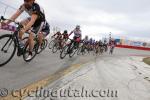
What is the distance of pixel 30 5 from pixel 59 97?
11.6 feet

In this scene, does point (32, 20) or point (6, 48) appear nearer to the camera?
point (6, 48)

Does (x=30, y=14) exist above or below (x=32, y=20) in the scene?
above

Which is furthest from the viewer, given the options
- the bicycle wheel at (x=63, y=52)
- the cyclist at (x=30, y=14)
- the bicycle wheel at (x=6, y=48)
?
the bicycle wheel at (x=63, y=52)

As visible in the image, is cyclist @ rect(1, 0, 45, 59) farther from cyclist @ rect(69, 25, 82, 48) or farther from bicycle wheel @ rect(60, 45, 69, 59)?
cyclist @ rect(69, 25, 82, 48)

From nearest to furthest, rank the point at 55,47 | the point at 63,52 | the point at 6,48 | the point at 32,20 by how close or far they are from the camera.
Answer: the point at 6,48, the point at 32,20, the point at 63,52, the point at 55,47

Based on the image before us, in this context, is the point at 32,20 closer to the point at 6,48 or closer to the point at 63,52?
the point at 6,48

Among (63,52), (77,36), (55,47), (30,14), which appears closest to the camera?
(30,14)

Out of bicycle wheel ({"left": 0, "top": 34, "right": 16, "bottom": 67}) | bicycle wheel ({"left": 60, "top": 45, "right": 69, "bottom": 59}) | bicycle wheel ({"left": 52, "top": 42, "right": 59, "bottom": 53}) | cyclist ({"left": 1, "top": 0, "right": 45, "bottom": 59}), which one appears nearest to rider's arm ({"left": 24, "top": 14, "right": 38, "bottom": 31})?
cyclist ({"left": 1, "top": 0, "right": 45, "bottom": 59})

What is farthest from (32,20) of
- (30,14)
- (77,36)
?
(77,36)


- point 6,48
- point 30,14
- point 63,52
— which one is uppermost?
point 30,14

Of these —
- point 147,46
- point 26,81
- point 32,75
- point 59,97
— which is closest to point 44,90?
point 59,97

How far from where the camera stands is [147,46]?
54.4 metres

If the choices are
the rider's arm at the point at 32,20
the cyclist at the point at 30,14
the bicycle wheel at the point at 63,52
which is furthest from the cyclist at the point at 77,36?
the rider's arm at the point at 32,20

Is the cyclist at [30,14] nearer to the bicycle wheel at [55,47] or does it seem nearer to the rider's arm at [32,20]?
the rider's arm at [32,20]
